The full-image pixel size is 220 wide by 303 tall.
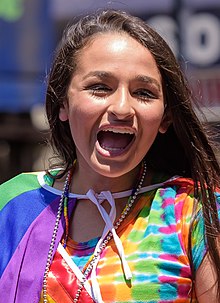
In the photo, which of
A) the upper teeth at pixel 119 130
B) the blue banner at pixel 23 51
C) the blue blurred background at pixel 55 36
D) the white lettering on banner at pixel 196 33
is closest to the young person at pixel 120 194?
the upper teeth at pixel 119 130

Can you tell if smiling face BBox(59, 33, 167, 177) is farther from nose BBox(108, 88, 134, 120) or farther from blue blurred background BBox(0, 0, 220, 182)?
blue blurred background BBox(0, 0, 220, 182)

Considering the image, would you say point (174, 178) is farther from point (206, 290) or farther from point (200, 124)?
point (206, 290)

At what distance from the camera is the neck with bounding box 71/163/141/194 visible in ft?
7.77

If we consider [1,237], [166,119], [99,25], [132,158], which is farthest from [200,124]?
[1,237]

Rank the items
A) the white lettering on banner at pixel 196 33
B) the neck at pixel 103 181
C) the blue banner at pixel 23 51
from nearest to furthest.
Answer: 1. the neck at pixel 103 181
2. the white lettering on banner at pixel 196 33
3. the blue banner at pixel 23 51

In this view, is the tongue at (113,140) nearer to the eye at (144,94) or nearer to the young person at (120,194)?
the young person at (120,194)

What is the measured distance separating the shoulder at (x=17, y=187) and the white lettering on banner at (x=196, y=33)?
4607 millimetres

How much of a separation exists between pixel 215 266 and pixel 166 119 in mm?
480

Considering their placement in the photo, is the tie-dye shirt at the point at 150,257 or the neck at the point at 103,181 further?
the neck at the point at 103,181

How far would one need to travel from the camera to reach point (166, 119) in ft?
7.66

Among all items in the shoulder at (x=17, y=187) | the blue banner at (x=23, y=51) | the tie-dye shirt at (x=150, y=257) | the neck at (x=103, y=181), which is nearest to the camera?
the tie-dye shirt at (x=150, y=257)

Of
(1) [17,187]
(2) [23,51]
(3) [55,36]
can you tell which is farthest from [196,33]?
(1) [17,187]

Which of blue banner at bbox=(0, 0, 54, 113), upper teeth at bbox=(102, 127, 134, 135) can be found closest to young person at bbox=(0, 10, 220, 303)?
upper teeth at bbox=(102, 127, 134, 135)

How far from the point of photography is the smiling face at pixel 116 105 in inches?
86.0
